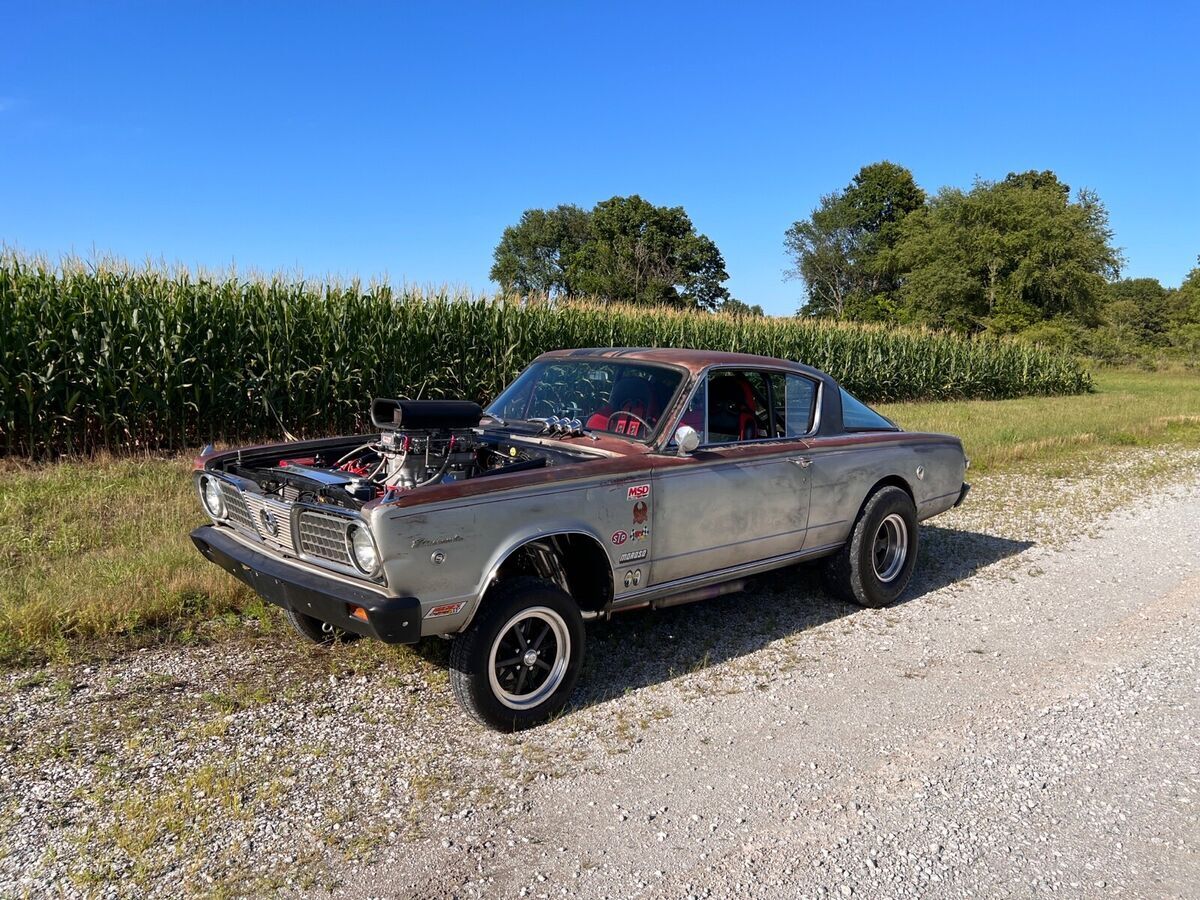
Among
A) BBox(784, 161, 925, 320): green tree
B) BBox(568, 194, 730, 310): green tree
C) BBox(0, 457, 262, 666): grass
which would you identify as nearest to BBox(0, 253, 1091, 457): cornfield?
BBox(0, 457, 262, 666): grass

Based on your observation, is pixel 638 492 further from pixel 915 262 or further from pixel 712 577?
pixel 915 262

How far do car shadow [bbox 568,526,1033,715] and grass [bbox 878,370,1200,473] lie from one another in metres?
5.88

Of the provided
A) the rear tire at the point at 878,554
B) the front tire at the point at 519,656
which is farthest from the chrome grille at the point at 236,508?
the rear tire at the point at 878,554

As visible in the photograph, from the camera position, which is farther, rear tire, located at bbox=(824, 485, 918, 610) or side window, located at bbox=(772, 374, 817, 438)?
rear tire, located at bbox=(824, 485, 918, 610)

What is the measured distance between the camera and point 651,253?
2282 inches

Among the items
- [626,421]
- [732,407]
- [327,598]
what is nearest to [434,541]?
[327,598]

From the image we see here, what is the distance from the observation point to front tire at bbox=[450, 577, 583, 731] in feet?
12.3

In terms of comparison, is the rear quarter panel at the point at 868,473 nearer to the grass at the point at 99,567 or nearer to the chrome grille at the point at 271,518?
the chrome grille at the point at 271,518

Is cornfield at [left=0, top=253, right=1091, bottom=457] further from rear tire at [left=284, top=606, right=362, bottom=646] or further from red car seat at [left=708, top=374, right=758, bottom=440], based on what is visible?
red car seat at [left=708, top=374, right=758, bottom=440]

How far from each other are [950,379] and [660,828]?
27.2 meters

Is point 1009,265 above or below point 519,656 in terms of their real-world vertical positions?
above

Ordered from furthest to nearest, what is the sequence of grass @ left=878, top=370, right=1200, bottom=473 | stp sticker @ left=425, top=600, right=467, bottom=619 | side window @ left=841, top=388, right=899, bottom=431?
grass @ left=878, top=370, right=1200, bottom=473 → side window @ left=841, top=388, right=899, bottom=431 → stp sticker @ left=425, top=600, right=467, bottom=619

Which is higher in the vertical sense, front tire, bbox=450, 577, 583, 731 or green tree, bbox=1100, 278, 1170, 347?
green tree, bbox=1100, 278, 1170, 347

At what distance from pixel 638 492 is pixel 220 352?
26.4 feet
